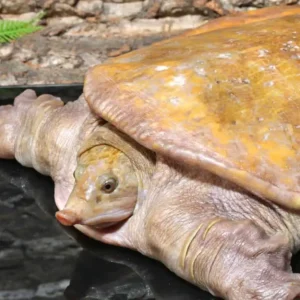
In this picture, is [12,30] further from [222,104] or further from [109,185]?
[222,104]

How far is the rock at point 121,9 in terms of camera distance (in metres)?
2.73

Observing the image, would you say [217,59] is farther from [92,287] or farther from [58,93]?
[58,93]

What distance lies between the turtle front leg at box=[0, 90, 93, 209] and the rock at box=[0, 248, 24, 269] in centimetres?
19

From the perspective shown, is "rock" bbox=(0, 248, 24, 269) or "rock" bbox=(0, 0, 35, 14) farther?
"rock" bbox=(0, 0, 35, 14)

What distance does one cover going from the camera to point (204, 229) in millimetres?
1276

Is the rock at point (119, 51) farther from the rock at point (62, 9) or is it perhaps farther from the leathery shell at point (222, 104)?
the leathery shell at point (222, 104)

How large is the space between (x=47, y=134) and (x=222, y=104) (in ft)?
1.84

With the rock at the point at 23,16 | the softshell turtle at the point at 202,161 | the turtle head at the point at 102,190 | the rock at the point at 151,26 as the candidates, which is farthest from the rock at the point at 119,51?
the turtle head at the point at 102,190

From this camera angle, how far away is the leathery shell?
1.28 meters

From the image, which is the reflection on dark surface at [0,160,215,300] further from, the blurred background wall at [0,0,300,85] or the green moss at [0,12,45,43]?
the blurred background wall at [0,0,300,85]

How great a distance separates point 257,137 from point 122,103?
33 centimetres

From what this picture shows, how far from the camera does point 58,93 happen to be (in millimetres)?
2340

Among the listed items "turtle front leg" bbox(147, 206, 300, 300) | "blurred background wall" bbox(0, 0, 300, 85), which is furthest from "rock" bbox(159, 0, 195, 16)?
"turtle front leg" bbox(147, 206, 300, 300)

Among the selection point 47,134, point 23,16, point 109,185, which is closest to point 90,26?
point 23,16
